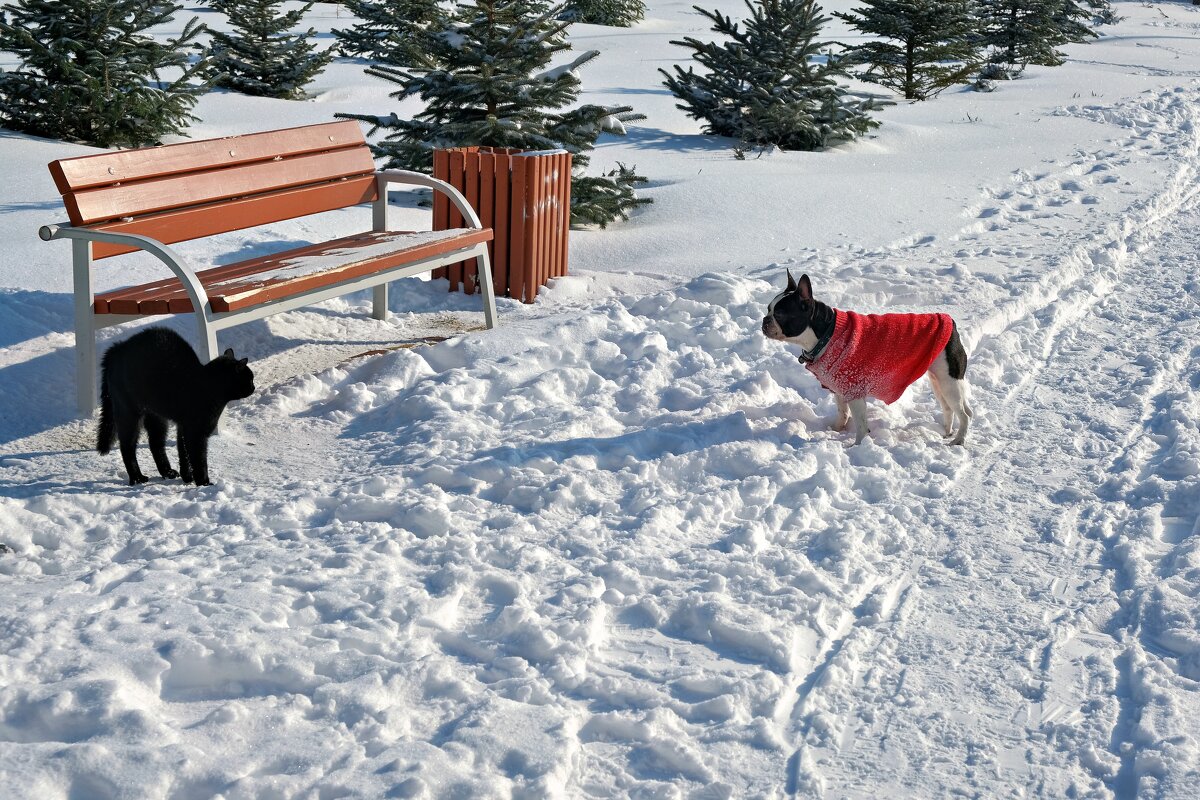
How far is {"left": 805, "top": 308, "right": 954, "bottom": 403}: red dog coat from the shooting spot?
211 inches

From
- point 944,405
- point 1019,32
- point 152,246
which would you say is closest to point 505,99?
point 152,246

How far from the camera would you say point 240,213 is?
21.3 ft

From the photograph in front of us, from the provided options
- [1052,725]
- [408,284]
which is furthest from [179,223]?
[1052,725]

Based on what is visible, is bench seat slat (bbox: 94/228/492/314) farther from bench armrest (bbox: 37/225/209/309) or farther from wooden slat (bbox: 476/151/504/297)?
wooden slat (bbox: 476/151/504/297)

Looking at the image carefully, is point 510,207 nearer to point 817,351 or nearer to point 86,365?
point 817,351

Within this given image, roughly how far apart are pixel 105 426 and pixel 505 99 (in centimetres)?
505

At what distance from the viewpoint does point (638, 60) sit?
19750 millimetres

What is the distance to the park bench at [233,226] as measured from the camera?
527cm

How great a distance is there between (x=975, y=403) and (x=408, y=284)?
3.63 metres

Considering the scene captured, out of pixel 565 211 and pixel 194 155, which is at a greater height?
pixel 194 155

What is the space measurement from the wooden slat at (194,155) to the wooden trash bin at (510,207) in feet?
2.24

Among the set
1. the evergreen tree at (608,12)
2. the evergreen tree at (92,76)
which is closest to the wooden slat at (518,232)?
the evergreen tree at (92,76)

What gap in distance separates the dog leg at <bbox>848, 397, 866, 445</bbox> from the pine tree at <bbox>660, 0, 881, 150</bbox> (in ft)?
24.0

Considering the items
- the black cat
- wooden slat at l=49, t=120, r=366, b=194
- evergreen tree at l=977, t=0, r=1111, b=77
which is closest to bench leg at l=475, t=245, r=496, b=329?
wooden slat at l=49, t=120, r=366, b=194
